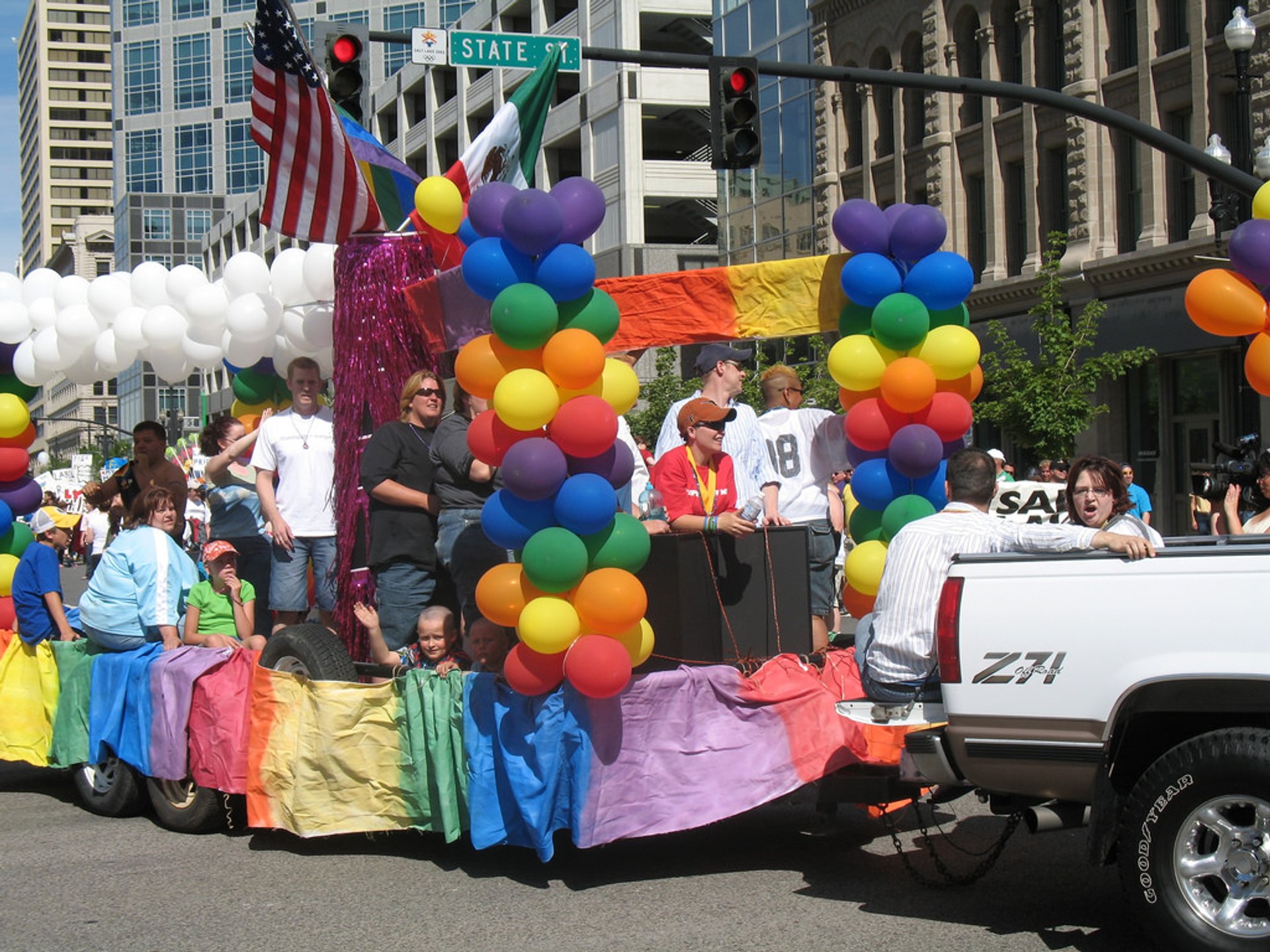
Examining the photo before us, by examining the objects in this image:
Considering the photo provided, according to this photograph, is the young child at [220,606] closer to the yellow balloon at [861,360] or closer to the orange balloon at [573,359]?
the orange balloon at [573,359]

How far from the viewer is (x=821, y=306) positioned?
7.60m

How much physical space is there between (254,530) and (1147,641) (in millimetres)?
6490

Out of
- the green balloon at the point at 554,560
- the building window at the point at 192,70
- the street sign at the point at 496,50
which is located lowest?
the green balloon at the point at 554,560

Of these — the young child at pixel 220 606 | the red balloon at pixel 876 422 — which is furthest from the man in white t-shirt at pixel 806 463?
the young child at pixel 220 606

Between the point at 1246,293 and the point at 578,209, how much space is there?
2932 mm

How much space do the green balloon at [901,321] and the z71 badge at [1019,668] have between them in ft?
8.88

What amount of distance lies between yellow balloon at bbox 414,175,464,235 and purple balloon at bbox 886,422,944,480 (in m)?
2.57

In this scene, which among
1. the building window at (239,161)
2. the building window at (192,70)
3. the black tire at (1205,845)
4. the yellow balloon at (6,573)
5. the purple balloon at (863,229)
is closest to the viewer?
the black tire at (1205,845)

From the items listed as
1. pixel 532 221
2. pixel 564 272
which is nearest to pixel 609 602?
pixel 564 272

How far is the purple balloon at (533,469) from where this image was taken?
6066 mm

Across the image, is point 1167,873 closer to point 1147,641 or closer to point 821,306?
point 1147,641

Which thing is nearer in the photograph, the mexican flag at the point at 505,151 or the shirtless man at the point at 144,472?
the mexican flag at the point at 505,151

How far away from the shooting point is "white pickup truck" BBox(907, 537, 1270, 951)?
456 cm

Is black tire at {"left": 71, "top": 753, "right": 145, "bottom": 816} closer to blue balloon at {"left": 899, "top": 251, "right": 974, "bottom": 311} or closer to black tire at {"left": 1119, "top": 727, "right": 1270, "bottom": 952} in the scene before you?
blue balloon at {"left": 899, "top": 251, "right": 974, "bottom": 311}
